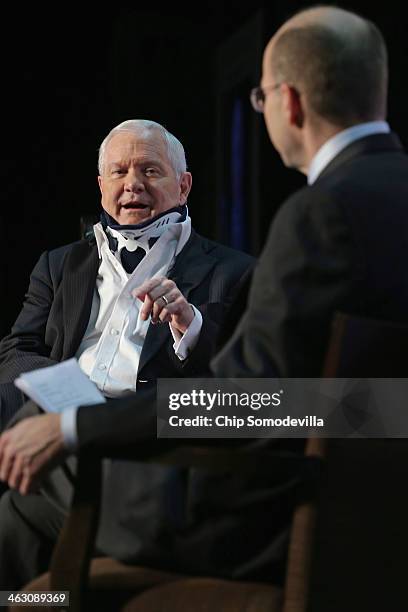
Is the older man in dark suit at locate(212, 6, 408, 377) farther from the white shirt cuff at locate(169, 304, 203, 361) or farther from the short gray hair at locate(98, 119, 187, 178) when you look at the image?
the short gray hair at locate(98, 119, 187, 178)

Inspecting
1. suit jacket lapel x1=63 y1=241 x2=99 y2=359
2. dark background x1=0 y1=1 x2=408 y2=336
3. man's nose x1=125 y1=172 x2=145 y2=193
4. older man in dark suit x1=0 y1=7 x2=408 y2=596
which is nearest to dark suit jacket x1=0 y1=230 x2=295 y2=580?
older man in dark suit x1=0 y1=7 x2=408 y2=596

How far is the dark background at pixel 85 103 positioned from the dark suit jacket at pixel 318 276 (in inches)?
150

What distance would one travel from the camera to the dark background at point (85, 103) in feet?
18.2

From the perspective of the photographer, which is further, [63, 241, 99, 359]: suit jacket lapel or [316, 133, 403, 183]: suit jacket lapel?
[63, 241, 99, 359]: suit jacket lapel

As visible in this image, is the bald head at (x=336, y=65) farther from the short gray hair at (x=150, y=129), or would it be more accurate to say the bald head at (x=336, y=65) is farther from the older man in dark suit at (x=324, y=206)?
the short gray hair at (x=150, y=129)

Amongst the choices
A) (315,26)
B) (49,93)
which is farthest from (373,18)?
(315,26)

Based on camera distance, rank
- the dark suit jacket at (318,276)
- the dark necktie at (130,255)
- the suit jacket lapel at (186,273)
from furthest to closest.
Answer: the dark necktie at (130,255), the suit jacket lapel at (186,273), the dark suit jacket at (318,276)

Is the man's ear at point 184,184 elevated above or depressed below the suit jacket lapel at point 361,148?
above


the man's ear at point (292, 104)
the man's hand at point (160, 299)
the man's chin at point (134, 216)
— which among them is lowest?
the man's hand at point (160, 299)

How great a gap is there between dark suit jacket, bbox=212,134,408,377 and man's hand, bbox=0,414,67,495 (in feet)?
0.99

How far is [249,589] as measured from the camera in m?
1.71

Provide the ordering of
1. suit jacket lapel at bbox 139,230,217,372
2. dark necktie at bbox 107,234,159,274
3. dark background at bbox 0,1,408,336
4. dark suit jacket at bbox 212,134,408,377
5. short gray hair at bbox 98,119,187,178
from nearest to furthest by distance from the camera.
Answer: dark suit jacket at bbox 212,134,408,377, suit jacket lapel at bbox 139,230,217,372, dark necktie at bbox 107,234,159,274, short gray hair at bbox 98,119,187,178, dark background at bbox 0,1,408,336

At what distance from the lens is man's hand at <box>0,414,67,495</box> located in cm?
174

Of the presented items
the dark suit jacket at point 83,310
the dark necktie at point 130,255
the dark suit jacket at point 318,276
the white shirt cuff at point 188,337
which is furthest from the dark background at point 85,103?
the dark suit jacket at point 318,276
